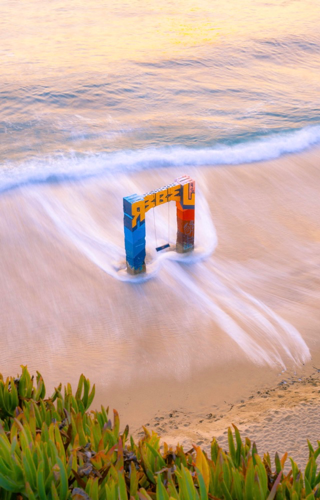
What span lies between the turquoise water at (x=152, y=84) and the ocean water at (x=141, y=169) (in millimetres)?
63

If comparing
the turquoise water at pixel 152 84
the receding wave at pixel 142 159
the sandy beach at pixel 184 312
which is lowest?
the sandy beach at pixel 184 312

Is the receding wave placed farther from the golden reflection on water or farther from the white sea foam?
the golden reflection on water

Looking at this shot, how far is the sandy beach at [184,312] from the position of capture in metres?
5.25

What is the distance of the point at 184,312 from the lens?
6.86 metres

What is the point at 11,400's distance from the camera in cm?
317

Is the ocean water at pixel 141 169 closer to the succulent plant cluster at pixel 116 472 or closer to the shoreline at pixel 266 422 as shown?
the shoreline at pixel 266 422

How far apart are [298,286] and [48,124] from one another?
8.68m

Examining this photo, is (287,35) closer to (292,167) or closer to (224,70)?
(224,70)

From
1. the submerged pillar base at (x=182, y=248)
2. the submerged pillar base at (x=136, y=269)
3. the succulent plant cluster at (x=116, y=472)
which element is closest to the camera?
the succulent plant cluster at (x=116, y=472)

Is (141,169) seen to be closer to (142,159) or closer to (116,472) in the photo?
(142,159)

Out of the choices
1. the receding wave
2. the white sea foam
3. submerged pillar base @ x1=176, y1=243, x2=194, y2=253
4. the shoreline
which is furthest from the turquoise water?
the shoreline

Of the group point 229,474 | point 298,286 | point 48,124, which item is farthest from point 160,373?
point 48,124

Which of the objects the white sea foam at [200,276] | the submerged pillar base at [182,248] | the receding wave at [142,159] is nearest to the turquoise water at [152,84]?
the receding wave at [142,159]

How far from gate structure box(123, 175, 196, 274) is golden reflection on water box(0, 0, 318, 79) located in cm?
1089
